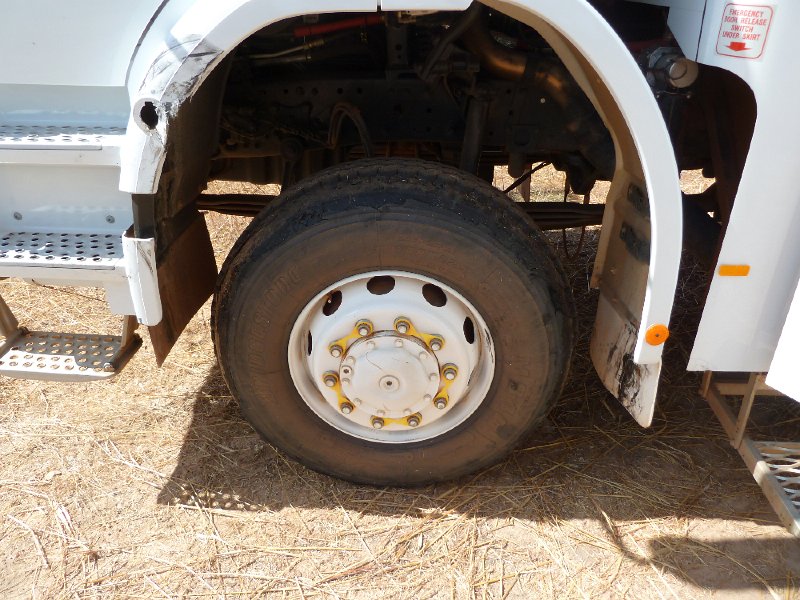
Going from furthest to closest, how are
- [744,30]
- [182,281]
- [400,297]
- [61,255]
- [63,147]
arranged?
[182,281]
[400,297]
[61,255]
[63,147]
[744,30]

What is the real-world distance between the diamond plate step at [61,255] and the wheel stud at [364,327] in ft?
2.35

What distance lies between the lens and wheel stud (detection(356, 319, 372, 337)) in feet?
6.86

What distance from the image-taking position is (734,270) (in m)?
1.86

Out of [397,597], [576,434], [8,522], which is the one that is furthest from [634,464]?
[8,522]

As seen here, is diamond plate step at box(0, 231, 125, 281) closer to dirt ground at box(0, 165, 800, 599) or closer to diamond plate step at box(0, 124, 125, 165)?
diamond plate step at box(0, 124, 125, 165)

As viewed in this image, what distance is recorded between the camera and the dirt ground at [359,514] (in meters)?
2.05

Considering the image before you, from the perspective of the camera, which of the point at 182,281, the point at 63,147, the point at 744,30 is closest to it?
the point at 744,30

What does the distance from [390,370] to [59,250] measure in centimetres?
107

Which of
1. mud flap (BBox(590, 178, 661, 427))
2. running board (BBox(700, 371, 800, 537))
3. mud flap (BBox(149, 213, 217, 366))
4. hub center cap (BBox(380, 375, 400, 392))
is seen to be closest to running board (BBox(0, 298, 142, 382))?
mud flap (BBox(149, 213, 217, 366))

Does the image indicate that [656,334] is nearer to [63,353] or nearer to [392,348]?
[392,348]

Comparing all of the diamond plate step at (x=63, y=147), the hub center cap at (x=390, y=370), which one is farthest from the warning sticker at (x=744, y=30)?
the diamond plate step at (x=63, y=147)

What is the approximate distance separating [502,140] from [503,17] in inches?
17.2

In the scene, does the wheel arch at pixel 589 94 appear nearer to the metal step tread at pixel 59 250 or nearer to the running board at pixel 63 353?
the metal step tread at pixel 59 250

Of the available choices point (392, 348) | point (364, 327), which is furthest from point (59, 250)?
point (392, 348)
